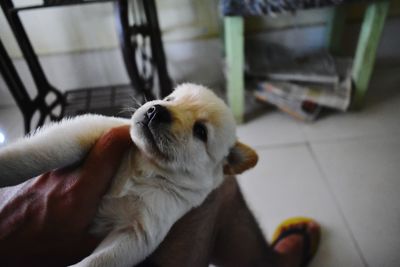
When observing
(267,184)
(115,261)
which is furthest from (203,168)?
(267,184)

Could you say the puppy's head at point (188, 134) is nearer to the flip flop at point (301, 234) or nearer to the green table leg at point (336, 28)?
the flip flop at point (301, 234)

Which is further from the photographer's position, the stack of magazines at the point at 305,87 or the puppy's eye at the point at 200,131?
the stack of magazines at the point at 305,87

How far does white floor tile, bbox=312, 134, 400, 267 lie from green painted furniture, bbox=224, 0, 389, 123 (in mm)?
291

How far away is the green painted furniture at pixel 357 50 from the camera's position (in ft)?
3.91

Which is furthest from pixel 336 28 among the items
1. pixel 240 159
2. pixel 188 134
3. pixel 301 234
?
pixel 188 134

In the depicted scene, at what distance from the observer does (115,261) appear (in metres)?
0.50

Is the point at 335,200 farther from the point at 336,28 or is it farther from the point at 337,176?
the point at 336,28

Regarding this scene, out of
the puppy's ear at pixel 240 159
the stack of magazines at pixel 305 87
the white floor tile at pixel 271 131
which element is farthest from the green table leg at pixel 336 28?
the puppy's ear at pixel 240 159

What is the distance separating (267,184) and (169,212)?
721 millimetres

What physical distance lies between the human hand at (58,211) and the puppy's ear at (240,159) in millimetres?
241

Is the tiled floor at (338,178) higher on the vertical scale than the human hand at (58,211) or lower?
lower

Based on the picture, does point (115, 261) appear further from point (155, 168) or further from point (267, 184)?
point (267, 184)

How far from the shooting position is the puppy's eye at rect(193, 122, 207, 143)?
591 mm

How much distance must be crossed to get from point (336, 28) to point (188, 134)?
140cm
